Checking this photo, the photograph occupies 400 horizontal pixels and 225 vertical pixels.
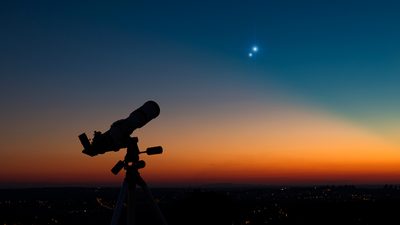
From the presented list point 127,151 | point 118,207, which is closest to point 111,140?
point 127,151

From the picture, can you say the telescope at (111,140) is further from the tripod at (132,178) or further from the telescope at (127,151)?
the tripod at (132,178)

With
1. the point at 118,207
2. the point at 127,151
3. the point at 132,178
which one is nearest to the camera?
the point at 118,207

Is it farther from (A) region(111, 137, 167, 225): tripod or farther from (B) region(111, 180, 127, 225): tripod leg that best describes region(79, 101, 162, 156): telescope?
(B) region(111, 180, 127, 225): tripod leg

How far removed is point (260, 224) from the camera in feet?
294

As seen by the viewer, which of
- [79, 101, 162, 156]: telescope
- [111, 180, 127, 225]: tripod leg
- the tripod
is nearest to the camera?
[111, 180, 127, 225]: tripod leg

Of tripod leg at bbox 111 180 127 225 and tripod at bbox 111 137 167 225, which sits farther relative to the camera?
tripod at bbox 111 137 167 225

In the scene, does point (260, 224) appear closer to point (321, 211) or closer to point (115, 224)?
point (321, 211)

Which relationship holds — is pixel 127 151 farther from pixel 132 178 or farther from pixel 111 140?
pixel 132 178

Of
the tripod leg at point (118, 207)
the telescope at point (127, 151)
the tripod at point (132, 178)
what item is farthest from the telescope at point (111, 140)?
the tripod leg at point (118, 207)

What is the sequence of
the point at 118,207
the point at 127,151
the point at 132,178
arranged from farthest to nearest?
the point at 127,151, the point at 132,178, the point at 118,207

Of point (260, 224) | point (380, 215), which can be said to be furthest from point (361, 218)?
point (260, 224)

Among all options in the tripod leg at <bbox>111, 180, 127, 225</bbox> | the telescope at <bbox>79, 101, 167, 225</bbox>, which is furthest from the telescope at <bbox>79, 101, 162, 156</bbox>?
the tripod leg at <bbox>111, 180, 127, 225</bbox>

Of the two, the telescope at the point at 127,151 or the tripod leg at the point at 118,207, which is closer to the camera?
the tripod leg at the point at 118,207

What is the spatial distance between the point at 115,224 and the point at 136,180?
88 centimetres
